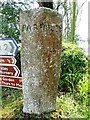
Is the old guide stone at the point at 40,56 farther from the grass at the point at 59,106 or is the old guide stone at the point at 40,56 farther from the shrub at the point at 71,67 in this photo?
the shrub at the point at 71,67

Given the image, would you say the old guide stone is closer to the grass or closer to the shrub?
the grass

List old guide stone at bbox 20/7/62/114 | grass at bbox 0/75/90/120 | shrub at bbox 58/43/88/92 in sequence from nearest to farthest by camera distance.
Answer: old guide stone at bbox 20/7/62/114, grass at bbox 0/75/90/120, shrub at bbox 58/43/88/92

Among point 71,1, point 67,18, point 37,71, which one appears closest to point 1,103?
point 37,71

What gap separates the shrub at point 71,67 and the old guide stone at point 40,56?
47 cm

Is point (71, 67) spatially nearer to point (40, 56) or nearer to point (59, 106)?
point (59, 106)

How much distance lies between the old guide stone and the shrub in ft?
1.55

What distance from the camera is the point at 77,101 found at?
83.6 inches

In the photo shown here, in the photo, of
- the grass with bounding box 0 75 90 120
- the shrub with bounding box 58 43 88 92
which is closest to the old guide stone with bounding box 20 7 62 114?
the grass with bounding box 0 75 90 120

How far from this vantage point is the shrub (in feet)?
7.48

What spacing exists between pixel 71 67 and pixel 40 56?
0.66 metres

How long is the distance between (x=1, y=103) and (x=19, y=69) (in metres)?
0.40

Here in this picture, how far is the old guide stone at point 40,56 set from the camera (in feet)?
5.54

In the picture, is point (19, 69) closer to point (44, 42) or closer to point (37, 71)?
point (37, 71)

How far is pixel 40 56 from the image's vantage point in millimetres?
1711
